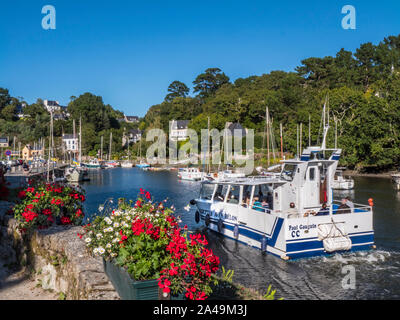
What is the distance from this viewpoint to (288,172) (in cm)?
2069

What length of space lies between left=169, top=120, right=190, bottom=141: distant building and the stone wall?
11375 cm

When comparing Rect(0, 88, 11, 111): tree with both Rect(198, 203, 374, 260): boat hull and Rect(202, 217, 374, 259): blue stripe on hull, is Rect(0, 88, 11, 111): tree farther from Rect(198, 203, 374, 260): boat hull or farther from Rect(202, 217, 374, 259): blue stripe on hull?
Rect(202, 217, 374, 259): blue stripe on hull

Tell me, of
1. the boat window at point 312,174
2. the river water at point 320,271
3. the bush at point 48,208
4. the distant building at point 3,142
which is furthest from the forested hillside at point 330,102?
the bush at point 48,208

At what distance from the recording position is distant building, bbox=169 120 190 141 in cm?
12757

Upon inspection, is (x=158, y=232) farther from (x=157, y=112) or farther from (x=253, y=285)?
(x=157, y=112)

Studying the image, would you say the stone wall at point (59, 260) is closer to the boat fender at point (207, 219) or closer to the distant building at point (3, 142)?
the boat fender at point (207, 219)

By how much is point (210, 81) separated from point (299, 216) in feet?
456

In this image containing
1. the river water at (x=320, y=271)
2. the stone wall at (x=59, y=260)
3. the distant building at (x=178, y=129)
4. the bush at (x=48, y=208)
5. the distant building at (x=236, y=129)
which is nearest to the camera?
the stone wall at (x=59, y=260)

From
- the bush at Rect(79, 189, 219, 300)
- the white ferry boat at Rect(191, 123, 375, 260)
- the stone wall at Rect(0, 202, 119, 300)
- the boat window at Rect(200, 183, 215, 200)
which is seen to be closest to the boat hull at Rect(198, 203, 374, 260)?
the white ferry boat at Rect(191, 123, 375, 260)

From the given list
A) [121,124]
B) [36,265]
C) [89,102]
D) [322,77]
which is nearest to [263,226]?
[36,265]

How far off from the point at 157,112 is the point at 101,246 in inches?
5702

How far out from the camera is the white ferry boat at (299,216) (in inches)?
693

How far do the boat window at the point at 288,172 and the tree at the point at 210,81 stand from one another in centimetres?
13380

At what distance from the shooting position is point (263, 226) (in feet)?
63.2
